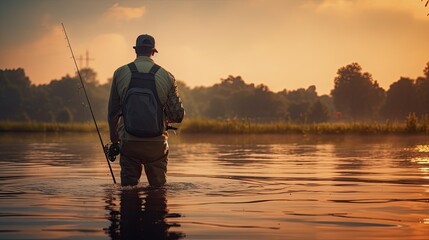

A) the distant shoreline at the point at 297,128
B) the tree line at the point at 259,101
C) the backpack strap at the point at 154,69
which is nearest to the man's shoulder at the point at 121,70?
the backpack strap at the point at 154,69

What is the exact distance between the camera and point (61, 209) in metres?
8.41

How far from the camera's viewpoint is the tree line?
13625cm

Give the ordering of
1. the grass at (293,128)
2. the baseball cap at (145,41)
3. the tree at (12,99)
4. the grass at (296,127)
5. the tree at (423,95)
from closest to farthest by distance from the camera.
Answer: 1. the baseball cap at (145,41)
2. the grass at (296,127)
3. the grass at (293,128)
4. the tree at (423,95)
5. the tree at (12,99)

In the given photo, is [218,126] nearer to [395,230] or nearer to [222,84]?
[395,230]

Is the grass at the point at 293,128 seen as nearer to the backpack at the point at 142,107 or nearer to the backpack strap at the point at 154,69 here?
the backpack strap at the point at 154,69

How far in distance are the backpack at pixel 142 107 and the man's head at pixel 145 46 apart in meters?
0.38

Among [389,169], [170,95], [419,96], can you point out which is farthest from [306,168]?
[419,96]

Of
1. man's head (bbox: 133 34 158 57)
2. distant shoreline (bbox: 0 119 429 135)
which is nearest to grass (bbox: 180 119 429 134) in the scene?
distant shoreline (bbox: 0 119 429 135)

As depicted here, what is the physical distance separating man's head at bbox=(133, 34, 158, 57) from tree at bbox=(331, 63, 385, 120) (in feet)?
428

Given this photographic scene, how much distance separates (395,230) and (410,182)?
5.95 meters

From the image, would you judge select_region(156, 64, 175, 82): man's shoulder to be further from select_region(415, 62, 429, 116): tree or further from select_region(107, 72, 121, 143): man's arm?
select_region(415, 62, 429, 116): tree

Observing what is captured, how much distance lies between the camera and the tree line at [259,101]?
13625 cm

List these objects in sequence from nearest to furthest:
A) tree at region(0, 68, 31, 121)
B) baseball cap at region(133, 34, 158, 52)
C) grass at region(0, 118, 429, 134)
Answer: baseball cap at region(133, 34, 158, 52) < grass at region(0, 118, 429, 134) < tree at region(0, 68, 31, 121)

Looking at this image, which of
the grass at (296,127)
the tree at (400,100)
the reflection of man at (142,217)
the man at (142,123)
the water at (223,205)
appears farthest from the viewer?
the tree at (400,100)
